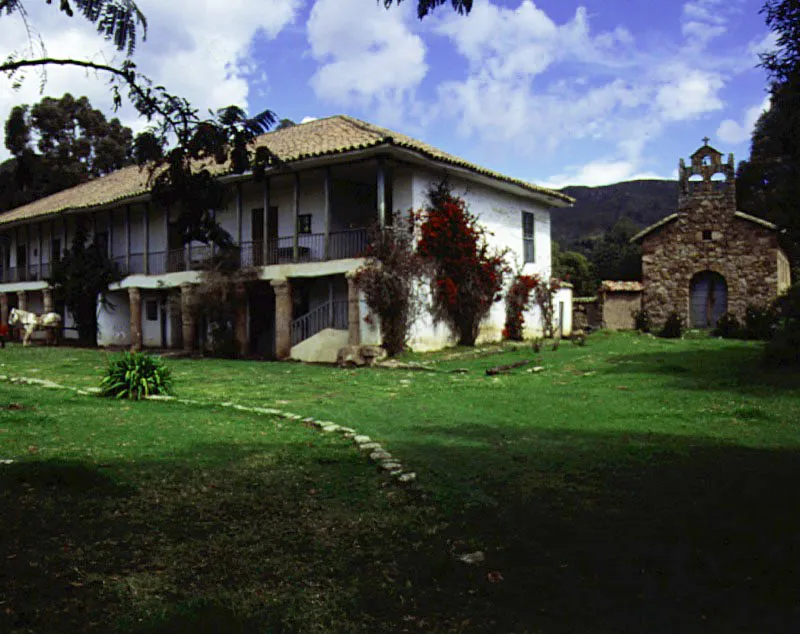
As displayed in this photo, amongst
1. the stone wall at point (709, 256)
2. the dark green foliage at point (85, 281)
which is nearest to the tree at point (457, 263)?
the stone wall at point (709, 256)

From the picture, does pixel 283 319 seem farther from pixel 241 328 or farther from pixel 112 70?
pixel 112 70

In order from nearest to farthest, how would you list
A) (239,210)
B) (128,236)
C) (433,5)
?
1. (433,5)
2. (239,210)
3. (128,236)

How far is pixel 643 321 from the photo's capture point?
25.8 m

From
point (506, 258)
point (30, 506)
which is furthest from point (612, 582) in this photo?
point (506, 258)

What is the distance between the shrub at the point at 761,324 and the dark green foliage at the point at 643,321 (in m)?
3.86

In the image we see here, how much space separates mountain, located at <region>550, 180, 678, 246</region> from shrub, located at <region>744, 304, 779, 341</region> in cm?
4881

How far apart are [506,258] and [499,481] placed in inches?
655

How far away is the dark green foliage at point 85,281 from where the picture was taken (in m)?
24.7

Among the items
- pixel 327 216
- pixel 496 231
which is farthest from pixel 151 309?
pixel 496 231

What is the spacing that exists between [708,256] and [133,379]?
852 inches

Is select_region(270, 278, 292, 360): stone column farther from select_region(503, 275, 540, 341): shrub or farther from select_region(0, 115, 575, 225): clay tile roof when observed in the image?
select_region(503, 275, 540, 341): shrub

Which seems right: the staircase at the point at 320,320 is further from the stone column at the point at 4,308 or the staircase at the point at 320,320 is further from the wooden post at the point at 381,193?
the stone column at the point at 4,308

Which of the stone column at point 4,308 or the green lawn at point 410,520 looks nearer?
the green lawn at point 410,520

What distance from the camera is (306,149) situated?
18.5 meters
